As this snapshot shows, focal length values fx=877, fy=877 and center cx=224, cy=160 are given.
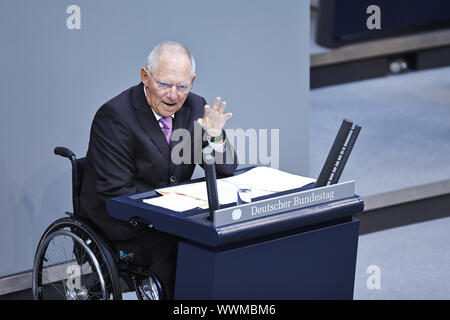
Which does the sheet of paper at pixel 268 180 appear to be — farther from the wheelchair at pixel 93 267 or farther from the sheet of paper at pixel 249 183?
the wheelchair at pixel 93 267

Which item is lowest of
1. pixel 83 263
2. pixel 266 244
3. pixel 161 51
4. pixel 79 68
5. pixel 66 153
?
pixel 83 263

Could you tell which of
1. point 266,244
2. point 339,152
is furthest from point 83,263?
point 339,152

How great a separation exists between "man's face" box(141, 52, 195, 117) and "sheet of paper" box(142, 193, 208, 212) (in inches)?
13.7

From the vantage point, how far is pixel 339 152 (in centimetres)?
291

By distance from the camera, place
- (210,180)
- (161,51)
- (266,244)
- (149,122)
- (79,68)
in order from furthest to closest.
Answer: (79,68)
(149,122)
(161,51)
(266,244)
(210,180)

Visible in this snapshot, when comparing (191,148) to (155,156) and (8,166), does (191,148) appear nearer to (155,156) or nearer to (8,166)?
(155,156)

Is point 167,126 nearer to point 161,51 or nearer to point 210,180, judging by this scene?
point 161,51

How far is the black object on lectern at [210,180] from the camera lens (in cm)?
266

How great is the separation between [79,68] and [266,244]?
1.57m

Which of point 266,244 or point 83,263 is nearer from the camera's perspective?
point 266,244

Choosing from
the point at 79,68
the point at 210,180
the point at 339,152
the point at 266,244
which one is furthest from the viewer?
the point at 79,68

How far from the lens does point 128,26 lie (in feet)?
13.3

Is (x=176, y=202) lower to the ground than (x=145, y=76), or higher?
lower
